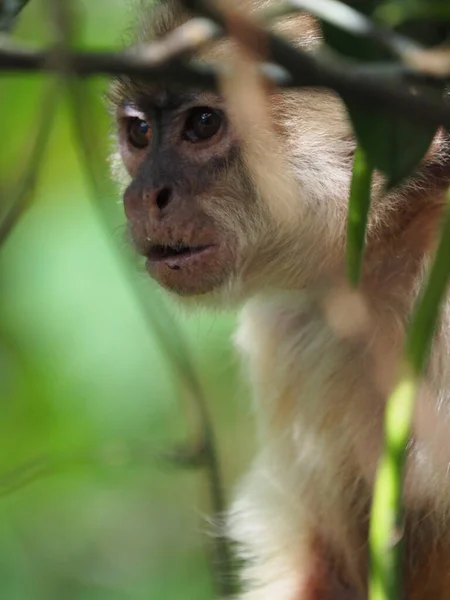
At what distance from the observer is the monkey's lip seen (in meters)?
1.82

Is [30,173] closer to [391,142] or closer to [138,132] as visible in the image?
[391,142]

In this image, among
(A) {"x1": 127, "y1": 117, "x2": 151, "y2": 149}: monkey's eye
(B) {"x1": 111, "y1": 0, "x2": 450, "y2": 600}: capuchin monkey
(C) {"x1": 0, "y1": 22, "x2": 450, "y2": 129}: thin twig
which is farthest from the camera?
(A) {"x1": 127, "y1": 117, "x2": 151, "y2": 149}: monkey's eye

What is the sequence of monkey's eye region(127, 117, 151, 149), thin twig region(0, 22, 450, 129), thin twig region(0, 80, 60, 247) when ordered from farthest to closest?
monkey's eye region(127, 117, 151, 149) → thin twig region(0, 80, 60, 247) → thin twig region(0, 22, 450, 129)

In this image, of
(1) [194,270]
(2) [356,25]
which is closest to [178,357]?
(1) [194,270]

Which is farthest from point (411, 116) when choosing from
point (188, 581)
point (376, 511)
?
point (188, 581)

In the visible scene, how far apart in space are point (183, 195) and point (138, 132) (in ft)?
1.18

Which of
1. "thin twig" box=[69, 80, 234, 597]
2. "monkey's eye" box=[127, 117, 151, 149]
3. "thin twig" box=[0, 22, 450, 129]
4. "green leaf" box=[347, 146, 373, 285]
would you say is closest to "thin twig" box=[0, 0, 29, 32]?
"thin twig" box=[0, 22, 450, 129]

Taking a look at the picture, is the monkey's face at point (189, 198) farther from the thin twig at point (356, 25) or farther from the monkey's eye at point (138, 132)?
the thin twig at point (356, 25)

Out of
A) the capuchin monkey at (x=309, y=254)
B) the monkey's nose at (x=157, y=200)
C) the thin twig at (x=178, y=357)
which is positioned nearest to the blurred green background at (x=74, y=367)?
the thin twig at (x=178, y=357)

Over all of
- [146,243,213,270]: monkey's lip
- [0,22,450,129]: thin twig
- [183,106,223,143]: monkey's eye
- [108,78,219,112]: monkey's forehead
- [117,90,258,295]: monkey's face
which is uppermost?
[0,22,450,129]: thin twig

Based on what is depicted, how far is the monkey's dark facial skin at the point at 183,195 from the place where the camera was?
178 cm

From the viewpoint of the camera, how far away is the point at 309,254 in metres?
1.85

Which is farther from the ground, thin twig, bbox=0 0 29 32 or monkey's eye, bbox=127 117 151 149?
thin twig, bbox=0 0 29 32

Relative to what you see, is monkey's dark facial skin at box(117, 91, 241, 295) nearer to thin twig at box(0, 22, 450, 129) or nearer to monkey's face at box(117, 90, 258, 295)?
monkey's face at box(117, 90, 258, 295)
